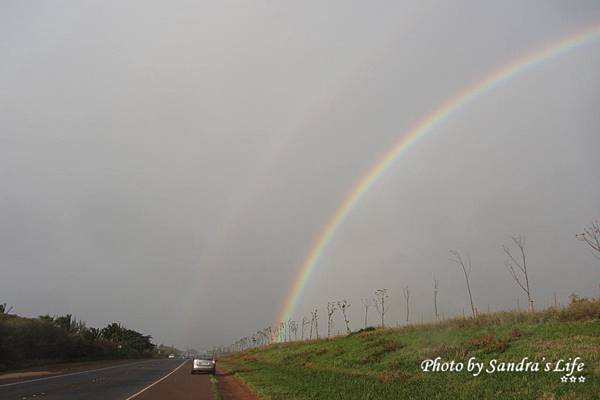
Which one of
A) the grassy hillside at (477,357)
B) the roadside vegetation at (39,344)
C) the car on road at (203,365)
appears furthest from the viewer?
the roadside vegetation at (39,344)

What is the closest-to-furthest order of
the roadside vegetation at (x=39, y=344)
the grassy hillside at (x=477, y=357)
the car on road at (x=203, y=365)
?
the grassy hillside at (x=477, y=357)
the car on road at (x=203, y=365)
the roadside vegetation at (x=39, y=344)

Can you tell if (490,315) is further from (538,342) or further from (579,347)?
(579,347)

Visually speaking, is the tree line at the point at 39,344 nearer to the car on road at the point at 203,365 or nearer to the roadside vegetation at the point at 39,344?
the roadside vegetation at the point at 39,344

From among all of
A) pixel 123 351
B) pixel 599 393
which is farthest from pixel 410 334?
pixel 123 351

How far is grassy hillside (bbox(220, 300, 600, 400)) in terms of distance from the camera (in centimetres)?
1370

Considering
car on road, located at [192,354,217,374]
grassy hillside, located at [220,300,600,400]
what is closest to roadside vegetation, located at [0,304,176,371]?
car on road, located at [192,354,217,374]

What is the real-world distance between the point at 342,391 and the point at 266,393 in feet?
13.6

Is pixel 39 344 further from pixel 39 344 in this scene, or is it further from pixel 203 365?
pixel 203 365

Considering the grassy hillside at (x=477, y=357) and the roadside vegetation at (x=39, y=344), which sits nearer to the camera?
the grassy hillside at (x=477, y=357)

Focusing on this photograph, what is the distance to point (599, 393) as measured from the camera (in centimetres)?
1163

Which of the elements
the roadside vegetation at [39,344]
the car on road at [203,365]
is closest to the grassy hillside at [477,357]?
the car on road at [203,365]

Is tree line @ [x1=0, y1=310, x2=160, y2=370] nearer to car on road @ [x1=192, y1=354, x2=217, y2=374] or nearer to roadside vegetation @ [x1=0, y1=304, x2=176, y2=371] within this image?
roadside vegetation @ [x1=0, y1=304, x2=176, y2=371]

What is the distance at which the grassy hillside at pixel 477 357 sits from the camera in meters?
13.7

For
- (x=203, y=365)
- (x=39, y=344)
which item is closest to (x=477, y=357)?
(x=203, y=365)
